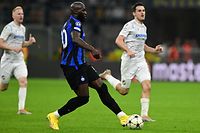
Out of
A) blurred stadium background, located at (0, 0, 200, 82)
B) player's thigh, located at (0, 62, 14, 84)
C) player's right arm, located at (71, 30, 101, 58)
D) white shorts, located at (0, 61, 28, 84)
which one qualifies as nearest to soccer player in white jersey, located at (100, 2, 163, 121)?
player's right arm, located at (71, 30, 101, 58)

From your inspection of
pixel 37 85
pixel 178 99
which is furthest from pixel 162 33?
pixel 178 99

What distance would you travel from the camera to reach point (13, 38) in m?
17.9

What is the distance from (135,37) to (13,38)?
3393 mm

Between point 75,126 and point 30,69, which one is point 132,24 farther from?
point 30,69

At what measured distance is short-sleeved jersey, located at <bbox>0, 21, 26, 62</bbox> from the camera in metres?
17.9

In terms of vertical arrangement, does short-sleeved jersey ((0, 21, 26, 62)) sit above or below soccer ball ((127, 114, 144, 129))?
above

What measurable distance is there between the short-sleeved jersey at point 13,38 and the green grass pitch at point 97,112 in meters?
1.39

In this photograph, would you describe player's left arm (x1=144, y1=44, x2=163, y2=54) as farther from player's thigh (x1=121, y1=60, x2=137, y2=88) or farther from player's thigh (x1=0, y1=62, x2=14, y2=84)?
player's thigh (x1=0, y1=62, x2=14, y2=84)

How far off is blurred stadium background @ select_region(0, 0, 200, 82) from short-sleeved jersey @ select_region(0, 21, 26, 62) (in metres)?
17.3

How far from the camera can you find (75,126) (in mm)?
14898

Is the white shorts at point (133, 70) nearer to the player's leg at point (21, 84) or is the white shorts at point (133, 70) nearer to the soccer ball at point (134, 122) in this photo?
the soccer ball at point (134, 122)

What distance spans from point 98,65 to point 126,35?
62.7 ft

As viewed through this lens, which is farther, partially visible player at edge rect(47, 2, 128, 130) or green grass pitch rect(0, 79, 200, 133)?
green grass pitch rect(0, 79, 200, 133)

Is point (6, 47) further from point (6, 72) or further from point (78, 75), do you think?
point (78, 75)
